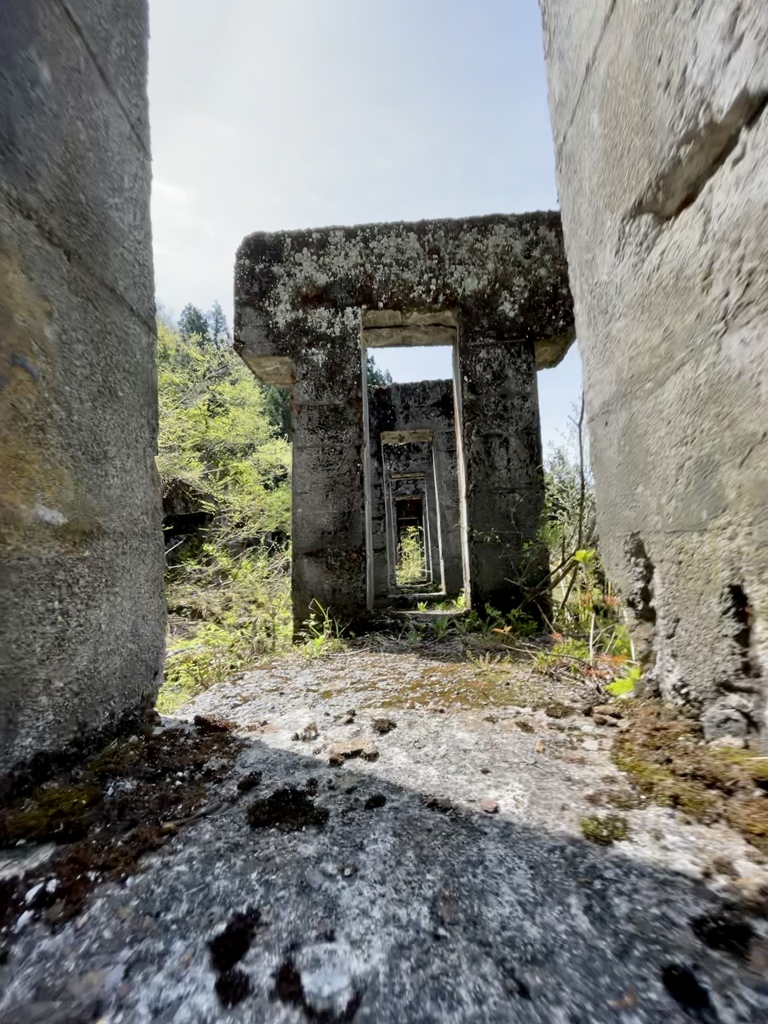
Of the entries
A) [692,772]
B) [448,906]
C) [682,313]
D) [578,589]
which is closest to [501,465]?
[578,589]

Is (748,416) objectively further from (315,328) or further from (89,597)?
(315,328)

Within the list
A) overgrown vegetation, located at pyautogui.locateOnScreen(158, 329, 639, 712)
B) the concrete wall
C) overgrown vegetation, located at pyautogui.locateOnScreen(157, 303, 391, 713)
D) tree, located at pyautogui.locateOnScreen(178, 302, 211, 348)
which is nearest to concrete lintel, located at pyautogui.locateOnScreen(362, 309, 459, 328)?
overgrown vegetation, located at pyautogui.locateOnScreen(158, 329, 639, 712)

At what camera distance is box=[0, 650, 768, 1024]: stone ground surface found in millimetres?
681

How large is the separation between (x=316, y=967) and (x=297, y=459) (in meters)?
3.45

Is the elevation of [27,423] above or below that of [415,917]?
above

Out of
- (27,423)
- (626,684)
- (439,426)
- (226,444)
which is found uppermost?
(226,444)

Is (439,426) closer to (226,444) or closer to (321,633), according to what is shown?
(321,633)

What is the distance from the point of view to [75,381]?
1.42 m

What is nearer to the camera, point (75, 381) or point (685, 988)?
point (685, 988)

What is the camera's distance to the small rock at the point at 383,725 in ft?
5.63

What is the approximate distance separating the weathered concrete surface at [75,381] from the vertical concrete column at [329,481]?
207 cm

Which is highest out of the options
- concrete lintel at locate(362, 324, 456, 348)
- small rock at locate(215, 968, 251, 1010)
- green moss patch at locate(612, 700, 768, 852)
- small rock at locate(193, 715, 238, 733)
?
concrete lintel at locate(362, 324, 456, 348)

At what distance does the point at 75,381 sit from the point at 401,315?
10.2 ft

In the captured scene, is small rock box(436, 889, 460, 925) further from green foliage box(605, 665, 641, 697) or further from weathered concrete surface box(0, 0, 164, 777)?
green foliage box(605, 665, 641, 697)
